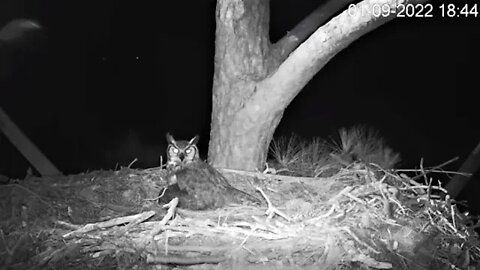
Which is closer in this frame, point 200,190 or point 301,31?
point 200,190

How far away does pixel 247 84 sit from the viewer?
10.4 feet

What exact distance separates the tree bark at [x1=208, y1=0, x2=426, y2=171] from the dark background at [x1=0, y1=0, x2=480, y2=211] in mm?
949

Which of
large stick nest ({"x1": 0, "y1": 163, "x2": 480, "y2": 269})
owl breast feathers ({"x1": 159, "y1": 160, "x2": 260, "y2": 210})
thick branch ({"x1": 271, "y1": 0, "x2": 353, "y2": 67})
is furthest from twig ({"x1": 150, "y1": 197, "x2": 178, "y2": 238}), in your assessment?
thick branch ({"x1": 271, "y1": 0, "x2": 353, "y2": 67})

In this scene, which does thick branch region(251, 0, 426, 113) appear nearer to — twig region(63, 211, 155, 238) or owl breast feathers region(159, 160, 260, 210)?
owl breast feathers region(159, 160, 260, 210)

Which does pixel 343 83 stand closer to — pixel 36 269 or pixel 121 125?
pixel 121 125

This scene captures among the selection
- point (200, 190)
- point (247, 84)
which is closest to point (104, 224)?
point (200, 190)

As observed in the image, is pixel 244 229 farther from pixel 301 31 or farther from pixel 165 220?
pixel 301 31

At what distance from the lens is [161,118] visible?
14.2 ft

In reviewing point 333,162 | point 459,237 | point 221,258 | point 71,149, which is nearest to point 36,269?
point 221,258

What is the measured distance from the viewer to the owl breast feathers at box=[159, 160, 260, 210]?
2.62 meters

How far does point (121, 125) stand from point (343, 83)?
4.84 feet

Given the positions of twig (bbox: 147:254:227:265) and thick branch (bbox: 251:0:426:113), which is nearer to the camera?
twig (bbox: 147:254:227:265)

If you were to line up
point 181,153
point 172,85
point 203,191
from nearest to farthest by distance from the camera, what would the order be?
1. point 203,191
2. point 181,153
3. point 172,85

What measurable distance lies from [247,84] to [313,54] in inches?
16.1
